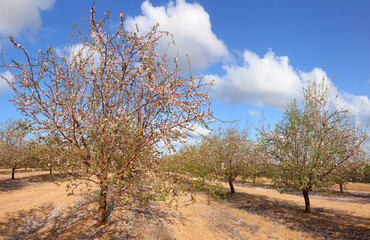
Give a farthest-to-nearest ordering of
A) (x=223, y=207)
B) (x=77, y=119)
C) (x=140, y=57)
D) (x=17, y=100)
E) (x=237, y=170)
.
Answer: (x=237, y=170), (x=223, y=207), (x=140, y=57), (x=77, y=119), (x=17, y=100)

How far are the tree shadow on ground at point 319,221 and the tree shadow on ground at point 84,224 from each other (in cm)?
874

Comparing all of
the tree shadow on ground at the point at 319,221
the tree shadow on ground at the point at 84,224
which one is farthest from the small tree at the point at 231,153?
the tree shadow on ground at the point at 84,224

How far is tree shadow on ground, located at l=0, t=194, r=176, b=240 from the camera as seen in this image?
11.4 m

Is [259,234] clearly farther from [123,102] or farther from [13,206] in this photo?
[13,206]

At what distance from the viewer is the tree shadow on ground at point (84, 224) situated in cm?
1137

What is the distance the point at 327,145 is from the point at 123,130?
14605mm

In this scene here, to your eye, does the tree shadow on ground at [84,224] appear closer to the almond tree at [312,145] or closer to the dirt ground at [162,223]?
the dirt ground at [162,223]

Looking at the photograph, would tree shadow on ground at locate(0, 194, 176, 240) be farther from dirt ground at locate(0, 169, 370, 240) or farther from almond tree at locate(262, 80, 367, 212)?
almond tree at locate(262, 80, 367, 212)

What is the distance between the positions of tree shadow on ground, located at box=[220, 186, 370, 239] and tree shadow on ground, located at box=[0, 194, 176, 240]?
8.74 metres

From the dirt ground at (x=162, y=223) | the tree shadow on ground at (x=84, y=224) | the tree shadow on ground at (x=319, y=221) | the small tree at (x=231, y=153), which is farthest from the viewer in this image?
the small tree at (x=231, y=153)

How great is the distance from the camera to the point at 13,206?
1577 cm

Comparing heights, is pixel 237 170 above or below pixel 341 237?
above

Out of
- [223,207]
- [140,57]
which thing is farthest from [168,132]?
[223,207]

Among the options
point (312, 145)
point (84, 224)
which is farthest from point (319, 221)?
point (84, 224)
